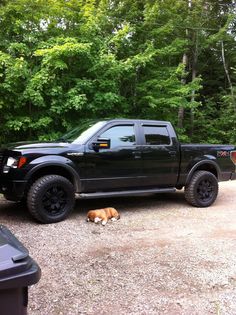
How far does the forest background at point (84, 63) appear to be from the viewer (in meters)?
9.62

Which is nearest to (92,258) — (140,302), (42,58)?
(140,302)

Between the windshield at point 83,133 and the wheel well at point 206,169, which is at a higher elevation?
the windshield at point 83,133

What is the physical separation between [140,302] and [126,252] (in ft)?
4.33

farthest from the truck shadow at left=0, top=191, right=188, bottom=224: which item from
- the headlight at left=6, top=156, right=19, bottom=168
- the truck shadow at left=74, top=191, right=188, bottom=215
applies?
the headlight at left=6, top=156, right=19, bottom=168

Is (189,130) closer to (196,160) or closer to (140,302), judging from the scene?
(196,160)

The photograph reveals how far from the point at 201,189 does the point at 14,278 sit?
21.0ft

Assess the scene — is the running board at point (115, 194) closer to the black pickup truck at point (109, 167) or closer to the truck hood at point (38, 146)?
the black pickup truck at point (109, 167)

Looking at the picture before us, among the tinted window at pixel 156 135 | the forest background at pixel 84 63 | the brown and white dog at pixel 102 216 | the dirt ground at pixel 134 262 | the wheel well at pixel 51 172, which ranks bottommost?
the dirt ground at pixel 134 262

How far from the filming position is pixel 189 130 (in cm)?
1605

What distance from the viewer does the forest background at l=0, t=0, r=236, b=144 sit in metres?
9.62

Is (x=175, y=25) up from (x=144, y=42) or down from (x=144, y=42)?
up

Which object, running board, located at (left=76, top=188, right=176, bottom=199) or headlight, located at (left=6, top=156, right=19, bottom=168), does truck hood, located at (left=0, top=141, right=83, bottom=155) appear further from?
running board, located at (left=76, top=188, right=176, bottom=199)

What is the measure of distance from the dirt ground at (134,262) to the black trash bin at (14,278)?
5.89 ft

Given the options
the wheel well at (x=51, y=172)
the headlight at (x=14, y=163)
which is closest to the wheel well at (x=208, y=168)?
the wheel well at (x=51, y=172)
